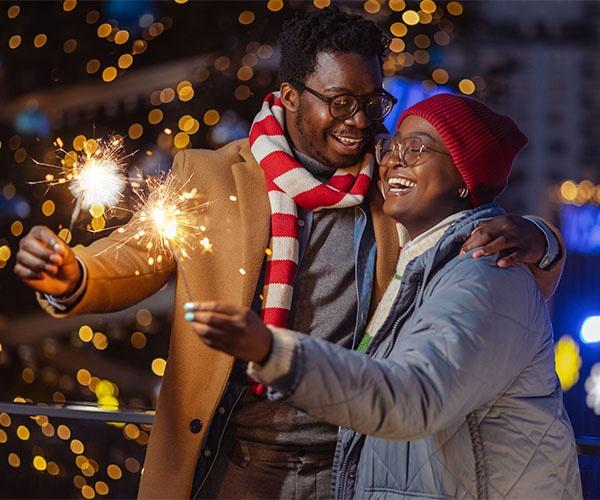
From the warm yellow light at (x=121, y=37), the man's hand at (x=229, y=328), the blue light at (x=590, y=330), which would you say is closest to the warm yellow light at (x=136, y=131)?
the warm yellow light at (x=121, y=37)

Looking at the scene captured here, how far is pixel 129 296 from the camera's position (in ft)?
8.45

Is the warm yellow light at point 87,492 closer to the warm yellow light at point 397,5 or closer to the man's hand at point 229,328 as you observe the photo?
the man's hand at point 229,328

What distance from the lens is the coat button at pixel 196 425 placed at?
2489 mm

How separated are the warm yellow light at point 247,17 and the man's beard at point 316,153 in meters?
3.67

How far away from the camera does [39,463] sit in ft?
10.2

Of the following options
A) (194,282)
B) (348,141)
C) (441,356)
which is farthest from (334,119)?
(441,356)

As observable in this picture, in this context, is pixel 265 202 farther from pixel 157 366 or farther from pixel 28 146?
pixel 157 366

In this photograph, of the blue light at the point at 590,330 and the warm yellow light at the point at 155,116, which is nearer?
the warm yellow light at the point at 155,116

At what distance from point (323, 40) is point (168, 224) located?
2.49 ft

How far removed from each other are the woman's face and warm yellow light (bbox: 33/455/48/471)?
1600 millimetres

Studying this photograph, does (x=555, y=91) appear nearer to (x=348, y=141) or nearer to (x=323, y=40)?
(x=323, y=40)

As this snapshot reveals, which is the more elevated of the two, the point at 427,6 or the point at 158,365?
the point at 427,6

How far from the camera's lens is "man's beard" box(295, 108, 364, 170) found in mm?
2703

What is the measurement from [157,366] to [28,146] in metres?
2.52
